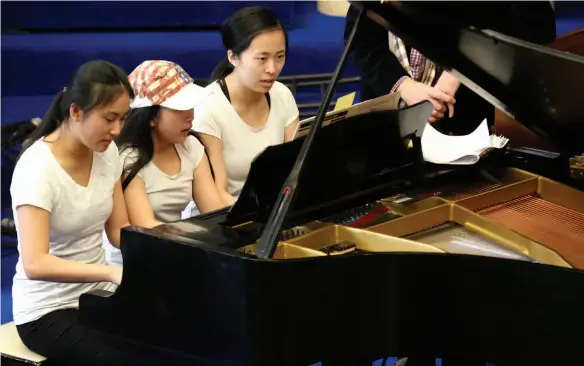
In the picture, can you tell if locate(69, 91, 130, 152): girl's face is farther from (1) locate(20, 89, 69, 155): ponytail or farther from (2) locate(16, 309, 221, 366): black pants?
(2) locate(16, 309, 221, 366): black pants

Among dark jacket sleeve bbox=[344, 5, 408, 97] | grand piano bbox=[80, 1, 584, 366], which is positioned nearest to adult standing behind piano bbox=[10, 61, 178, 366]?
grand piano bbox=[80, 1, 584, 366]

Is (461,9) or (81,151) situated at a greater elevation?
(461,9)

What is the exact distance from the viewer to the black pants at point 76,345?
207cm

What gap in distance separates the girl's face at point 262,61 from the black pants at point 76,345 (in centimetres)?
96

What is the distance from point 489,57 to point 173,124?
3.08 feet

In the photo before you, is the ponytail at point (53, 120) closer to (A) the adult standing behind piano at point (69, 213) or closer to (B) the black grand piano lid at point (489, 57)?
(A) the adult standing behind piano at point (69, 213)

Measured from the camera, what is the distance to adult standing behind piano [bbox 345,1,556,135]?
2844mm

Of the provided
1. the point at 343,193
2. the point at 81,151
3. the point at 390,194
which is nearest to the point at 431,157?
the point at 390,194

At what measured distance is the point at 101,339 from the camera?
2148 mm

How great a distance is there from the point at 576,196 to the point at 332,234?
2.52ft

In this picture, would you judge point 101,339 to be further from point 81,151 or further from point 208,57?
point 208,57

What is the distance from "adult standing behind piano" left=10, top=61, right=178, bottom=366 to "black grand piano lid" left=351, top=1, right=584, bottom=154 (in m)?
0.70

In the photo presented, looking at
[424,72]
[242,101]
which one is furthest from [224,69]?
[424,72]

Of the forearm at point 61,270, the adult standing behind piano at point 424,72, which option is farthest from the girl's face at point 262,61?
the forearm at point 61,270
